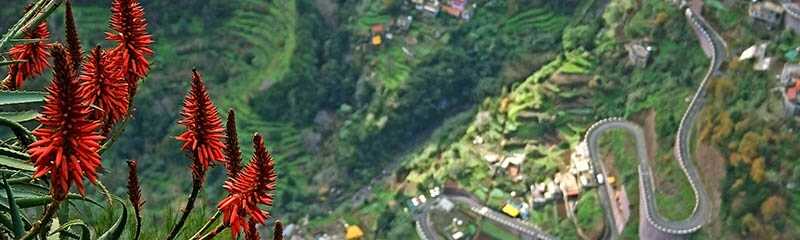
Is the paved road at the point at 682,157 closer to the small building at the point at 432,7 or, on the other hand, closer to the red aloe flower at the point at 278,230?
the small building at the point at 432,7

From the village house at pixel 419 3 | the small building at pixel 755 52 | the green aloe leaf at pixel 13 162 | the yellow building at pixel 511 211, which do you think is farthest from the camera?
the village house at pixel 419 3

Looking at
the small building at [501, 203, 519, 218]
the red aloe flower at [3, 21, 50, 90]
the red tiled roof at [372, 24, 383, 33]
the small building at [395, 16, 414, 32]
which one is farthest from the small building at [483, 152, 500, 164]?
the red aloe flower at [3, 21, 50, 90]

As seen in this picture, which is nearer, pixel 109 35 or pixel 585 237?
pixel 109 35

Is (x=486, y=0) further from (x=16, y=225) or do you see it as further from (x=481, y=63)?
(x=16, y=225)

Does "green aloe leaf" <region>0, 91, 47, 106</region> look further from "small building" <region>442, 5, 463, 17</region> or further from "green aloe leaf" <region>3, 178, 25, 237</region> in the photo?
"small building" <region>442, 5, 463, 17</region>

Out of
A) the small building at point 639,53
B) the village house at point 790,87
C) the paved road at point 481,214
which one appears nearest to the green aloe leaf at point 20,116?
→ the village house at point 790,87

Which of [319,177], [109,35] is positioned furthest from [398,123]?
[109,35]
